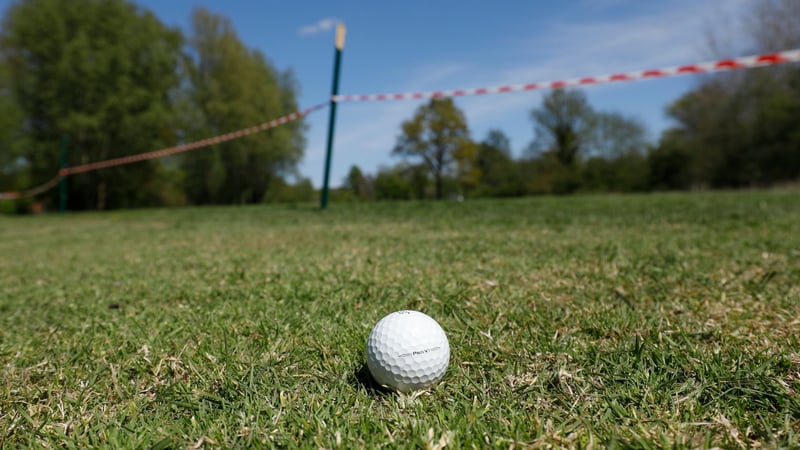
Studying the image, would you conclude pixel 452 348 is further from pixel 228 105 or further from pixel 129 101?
pixel 228 105

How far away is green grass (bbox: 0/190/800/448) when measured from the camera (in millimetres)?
1286

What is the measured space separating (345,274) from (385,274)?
257 millimetres

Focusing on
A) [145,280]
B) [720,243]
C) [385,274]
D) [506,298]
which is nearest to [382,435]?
[506,298]

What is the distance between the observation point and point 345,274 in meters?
3.09

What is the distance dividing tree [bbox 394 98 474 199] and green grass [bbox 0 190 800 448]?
32.8m

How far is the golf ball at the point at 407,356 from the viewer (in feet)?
4.90

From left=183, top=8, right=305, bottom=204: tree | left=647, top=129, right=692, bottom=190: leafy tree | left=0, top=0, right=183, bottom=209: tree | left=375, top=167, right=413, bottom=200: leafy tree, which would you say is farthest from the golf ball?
left=647, top=129, right=692, bottom=190: leafy tree

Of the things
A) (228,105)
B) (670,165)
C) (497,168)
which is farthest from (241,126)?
(670,165)

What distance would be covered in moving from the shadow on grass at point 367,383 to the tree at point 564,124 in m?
38.2

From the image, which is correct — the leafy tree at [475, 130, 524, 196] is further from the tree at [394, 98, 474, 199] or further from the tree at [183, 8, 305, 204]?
the tree at [183, 8, 305, 204]

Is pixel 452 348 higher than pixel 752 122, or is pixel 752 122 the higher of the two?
pixel 752 122

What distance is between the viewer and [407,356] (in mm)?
1471

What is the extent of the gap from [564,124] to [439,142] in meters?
10.4

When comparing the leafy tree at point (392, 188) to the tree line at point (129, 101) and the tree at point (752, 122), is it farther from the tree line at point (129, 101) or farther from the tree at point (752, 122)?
the tree at point (752, 122)
